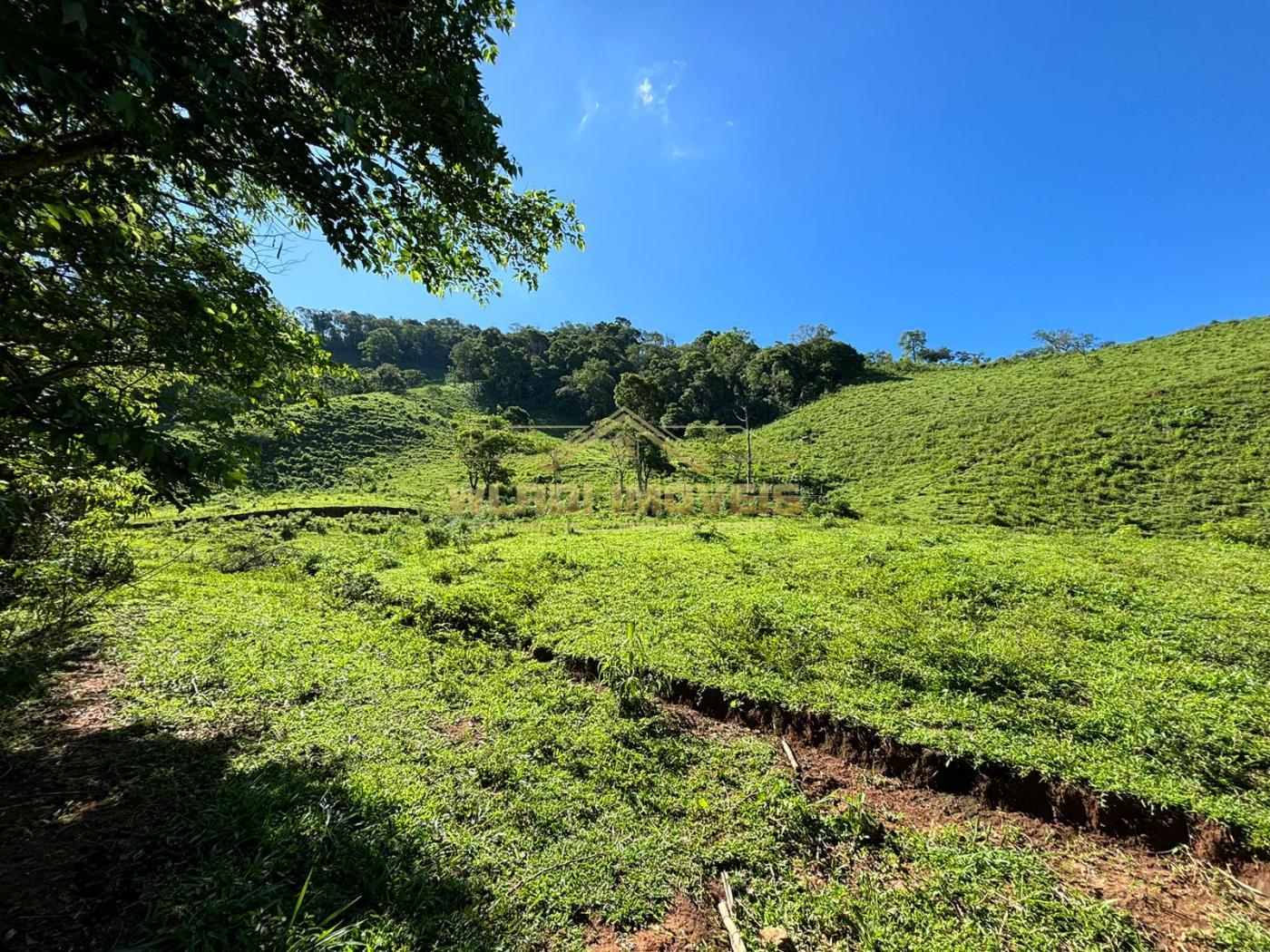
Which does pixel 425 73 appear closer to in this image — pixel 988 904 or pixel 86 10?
pixel 86 10

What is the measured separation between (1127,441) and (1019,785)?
→ 2319 cm

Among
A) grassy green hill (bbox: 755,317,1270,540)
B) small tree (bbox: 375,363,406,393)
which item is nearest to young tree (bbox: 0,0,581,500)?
grassy green hill (bbox: 755,317,1270,540)

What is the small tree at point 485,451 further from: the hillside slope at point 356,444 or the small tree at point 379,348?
the small tree at point 379,348

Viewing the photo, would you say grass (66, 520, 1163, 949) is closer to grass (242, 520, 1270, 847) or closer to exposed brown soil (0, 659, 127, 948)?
exposed brown soil (0, 659, 127, 948)

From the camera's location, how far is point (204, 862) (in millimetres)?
Result: 2738

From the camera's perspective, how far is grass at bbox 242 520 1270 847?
3.85 metres

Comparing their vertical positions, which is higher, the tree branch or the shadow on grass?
the tree branch

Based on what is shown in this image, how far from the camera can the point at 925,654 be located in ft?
17.4

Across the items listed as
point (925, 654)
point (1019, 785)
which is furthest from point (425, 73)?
point (925, 654)

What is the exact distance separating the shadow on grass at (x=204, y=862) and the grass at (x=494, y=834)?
0.05 ft

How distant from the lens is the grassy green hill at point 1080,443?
1541cm

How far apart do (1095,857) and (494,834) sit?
4048 millimetres

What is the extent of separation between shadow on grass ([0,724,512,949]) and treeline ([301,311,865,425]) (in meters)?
25.7

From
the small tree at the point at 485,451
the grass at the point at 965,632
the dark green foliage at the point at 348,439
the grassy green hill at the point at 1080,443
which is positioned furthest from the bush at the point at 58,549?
the dark green foliage at the point at 348,439
